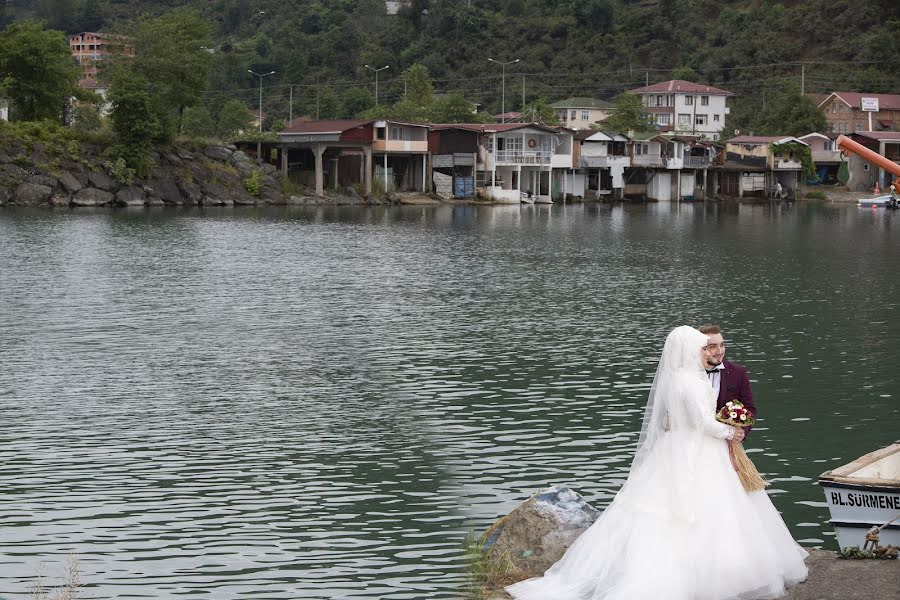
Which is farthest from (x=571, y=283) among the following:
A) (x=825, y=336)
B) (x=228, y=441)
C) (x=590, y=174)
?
(x=590, y=174)

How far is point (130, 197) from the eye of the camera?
8556 cm

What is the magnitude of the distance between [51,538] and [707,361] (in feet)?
25.3

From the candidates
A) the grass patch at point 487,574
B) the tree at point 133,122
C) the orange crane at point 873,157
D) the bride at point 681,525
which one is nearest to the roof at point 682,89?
the tree at point 133,122

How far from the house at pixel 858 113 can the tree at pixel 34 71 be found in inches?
2927

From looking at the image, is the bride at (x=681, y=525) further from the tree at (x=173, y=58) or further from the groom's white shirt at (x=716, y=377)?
the tree at (x=173, y=58)

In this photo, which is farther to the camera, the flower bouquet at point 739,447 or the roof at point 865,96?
the roof at point 865,96

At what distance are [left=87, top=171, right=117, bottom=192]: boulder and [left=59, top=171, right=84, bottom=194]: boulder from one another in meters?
1.21

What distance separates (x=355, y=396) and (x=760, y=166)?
97.8 metres

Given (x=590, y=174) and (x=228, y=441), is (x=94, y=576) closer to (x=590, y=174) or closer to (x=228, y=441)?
(x=228, y=441)

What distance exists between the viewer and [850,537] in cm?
1229

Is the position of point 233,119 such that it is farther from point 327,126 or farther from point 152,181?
point 152,181

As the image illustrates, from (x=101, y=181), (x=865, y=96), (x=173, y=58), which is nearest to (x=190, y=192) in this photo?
(x=101, y=181)

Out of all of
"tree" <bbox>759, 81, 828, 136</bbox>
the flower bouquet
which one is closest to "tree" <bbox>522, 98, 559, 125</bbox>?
"tree" <bbox>759, 81, 828, 136</bbox>

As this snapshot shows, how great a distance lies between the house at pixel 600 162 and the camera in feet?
342
